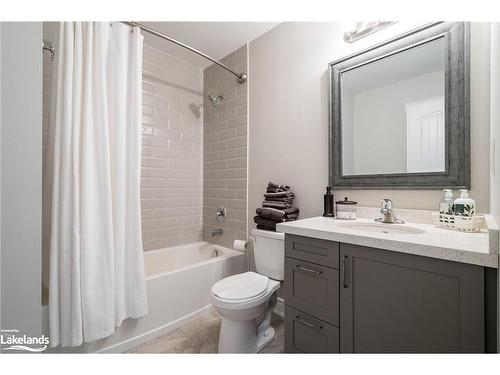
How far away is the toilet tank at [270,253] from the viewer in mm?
1558

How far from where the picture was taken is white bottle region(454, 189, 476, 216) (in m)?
0.99

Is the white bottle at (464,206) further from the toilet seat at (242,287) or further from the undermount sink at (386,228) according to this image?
the toilet seat at (242,287)

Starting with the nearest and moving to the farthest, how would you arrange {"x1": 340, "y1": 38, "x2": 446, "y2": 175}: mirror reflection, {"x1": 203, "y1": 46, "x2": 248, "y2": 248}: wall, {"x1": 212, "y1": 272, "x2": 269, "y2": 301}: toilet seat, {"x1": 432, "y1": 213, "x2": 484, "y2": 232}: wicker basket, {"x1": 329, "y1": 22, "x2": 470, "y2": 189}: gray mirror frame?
1. {"x1": 432, "y1": 213, "x2": 484, "y2": 232}: wicker basket
2. {"x1": 329, "y1": 22, "x2": 470, "y2": 189}: gray mirror frame
3. {"x1": 340, "y1": 38, "x2": 446, "y2": 175}: mirror reflection
4. {"x1": 212, "y1": 272, "x2": 269, "y2": 301}: toilet seat
5. {"x1": 203, "y1": 46, "x2": 248, "y2": 248}: wall

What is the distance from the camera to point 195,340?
1.54 meters

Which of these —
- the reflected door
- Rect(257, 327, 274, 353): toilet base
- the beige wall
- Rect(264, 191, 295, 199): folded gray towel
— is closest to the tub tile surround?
the beige wall

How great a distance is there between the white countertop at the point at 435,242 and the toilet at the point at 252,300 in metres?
0.50

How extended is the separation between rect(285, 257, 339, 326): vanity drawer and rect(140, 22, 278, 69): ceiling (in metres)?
1.96

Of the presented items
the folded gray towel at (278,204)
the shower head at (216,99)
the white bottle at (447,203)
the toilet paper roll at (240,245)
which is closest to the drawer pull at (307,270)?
the folded gray towel at (278,204)

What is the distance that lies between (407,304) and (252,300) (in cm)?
76

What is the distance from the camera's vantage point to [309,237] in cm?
114

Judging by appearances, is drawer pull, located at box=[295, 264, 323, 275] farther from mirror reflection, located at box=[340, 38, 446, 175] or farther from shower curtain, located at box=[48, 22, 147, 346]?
shower curtain, located at box=[48, 22, 147, 346]
